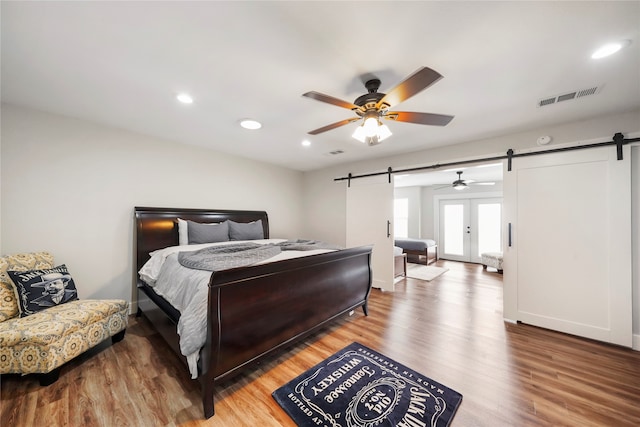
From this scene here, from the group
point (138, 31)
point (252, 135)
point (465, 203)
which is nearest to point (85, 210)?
point (252, 135)

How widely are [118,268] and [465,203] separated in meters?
8.44

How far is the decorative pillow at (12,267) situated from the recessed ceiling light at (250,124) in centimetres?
253

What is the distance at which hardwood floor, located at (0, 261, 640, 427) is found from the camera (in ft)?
4.95

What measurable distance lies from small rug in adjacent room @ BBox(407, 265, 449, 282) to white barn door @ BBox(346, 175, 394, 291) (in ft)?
4.33

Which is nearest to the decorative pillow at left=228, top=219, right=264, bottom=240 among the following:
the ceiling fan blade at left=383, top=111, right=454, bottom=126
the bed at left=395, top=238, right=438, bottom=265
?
the ceiling fan blade at left=383, top=111, right=454, bottom=126

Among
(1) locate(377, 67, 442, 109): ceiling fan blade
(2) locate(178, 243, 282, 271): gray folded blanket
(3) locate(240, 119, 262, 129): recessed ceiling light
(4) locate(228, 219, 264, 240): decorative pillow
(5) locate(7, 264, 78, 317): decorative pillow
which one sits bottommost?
(5) locate(7, 264, 78, 317): decorative pillow

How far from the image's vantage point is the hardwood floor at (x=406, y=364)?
4.95 ft

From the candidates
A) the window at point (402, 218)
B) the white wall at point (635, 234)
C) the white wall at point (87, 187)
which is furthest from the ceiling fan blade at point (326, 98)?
the window at point (402, 218)

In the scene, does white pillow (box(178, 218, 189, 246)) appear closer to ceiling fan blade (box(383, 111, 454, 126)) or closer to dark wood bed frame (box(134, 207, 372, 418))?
dark wood bed frame (box(134, 207, 372, 418))

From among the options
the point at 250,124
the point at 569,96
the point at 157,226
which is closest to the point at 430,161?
the point at 569,96

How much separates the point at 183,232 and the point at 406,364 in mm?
3258

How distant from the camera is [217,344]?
1518mm

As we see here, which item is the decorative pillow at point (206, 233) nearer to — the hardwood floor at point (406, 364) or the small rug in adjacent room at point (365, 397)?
the hardwood floor at point (406, 364)

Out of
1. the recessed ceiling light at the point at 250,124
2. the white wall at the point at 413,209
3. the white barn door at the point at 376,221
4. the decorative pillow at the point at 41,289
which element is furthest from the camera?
the white wall at the point at 413,209
